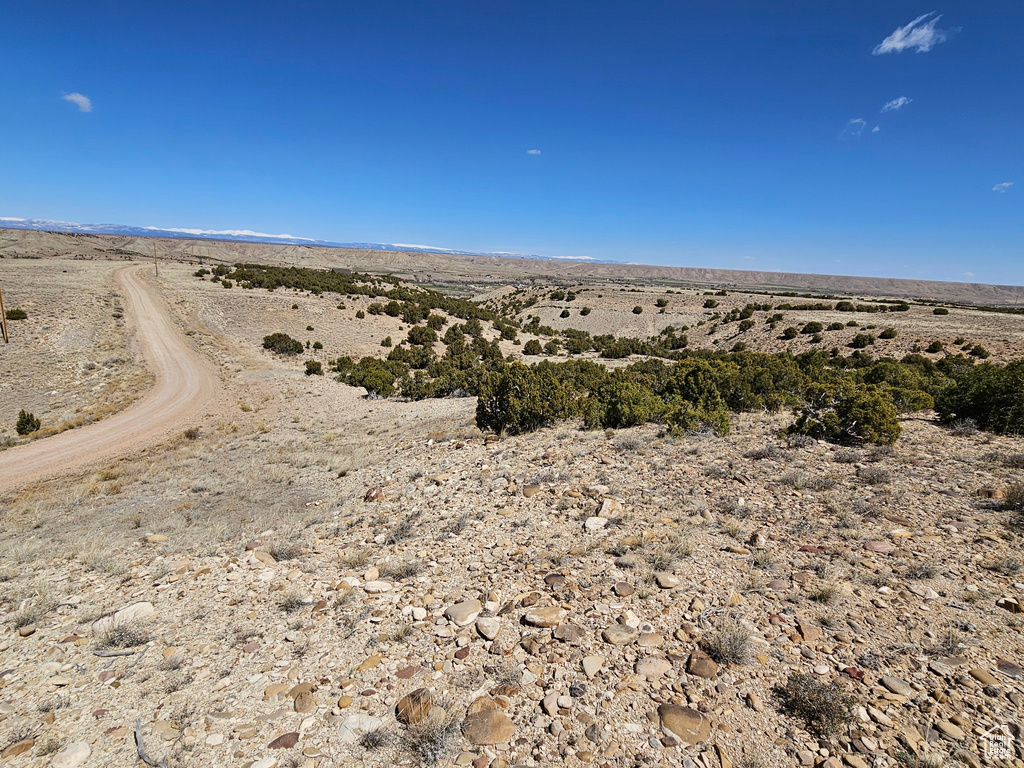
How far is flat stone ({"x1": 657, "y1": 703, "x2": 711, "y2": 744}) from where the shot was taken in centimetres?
324

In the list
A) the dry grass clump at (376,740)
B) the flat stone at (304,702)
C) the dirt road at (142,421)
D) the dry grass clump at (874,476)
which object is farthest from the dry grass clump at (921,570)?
the dirt road at (142,421)

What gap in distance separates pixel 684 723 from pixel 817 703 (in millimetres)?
991

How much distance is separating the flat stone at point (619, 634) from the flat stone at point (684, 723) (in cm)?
71

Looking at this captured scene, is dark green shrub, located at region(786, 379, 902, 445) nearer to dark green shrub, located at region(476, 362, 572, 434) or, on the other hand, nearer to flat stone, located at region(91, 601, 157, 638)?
dark green shrub, located at region(476, 362, 572, 434)

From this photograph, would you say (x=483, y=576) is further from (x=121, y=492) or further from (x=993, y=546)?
(x=121, y=492)

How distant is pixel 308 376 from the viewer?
86.9 ft

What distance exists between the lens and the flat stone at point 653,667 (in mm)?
3814

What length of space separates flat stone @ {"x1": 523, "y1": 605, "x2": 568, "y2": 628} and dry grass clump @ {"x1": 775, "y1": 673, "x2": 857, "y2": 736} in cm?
195

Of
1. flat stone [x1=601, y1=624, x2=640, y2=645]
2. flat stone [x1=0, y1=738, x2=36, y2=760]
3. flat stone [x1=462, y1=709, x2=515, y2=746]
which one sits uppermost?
flat stone [x1=601, y1=624, x2=640, y2=645]

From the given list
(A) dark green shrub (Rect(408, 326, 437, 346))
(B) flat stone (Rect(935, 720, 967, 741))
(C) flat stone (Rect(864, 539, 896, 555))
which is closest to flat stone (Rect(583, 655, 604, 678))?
(B) flat stone (Rect(935, 720, 967, 741))

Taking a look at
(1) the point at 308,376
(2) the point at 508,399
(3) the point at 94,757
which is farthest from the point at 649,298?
(3) the point at 94,757

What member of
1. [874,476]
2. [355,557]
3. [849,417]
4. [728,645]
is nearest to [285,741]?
[355,557]

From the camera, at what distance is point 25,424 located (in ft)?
52.9

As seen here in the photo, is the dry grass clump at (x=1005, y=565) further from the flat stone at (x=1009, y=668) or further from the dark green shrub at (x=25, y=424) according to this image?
the dark green shrub at (x=25, y=424)
